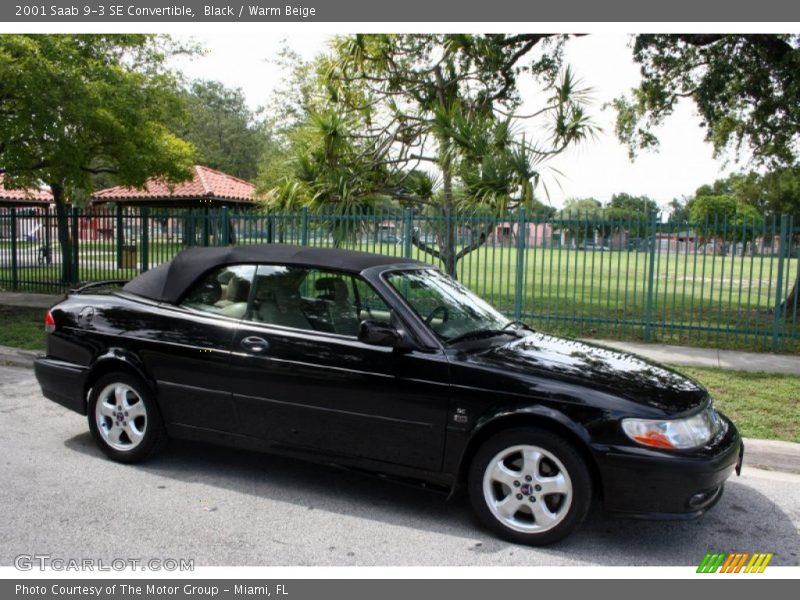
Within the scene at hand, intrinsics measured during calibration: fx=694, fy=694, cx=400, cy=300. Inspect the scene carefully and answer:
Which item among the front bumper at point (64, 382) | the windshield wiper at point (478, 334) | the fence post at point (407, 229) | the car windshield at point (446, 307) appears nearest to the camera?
the windshield wiper at point (478, 334)

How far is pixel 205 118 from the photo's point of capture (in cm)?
5025

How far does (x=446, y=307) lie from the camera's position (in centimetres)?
477

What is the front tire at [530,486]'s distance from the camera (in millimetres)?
3707

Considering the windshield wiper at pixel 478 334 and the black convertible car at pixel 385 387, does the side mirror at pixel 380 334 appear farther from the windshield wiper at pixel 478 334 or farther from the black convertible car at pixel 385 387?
the windshield wiper at pixel 478 334

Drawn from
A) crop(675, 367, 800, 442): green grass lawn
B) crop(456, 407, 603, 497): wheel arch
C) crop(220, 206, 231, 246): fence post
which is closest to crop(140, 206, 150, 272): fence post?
crop(220, 206, 231, 246): fence post

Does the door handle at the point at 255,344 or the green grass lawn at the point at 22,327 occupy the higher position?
the door handle at the point at 255,344

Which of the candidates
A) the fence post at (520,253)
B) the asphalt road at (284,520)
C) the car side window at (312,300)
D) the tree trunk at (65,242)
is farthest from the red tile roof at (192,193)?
the car side window at (312,300)

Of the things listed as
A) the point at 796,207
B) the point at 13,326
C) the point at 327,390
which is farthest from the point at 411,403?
the point at 796,207

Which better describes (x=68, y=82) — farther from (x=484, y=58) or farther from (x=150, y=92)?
(x=484, y=58)

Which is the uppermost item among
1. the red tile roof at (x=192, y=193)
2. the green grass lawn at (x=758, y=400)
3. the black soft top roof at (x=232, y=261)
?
the red tile roof at (x=192, y=193)

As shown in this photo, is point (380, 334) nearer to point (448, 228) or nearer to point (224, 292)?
point (224, 292)

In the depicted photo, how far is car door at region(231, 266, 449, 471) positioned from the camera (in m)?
4.06

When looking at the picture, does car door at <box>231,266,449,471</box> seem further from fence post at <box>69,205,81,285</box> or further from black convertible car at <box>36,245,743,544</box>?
fence post at <box>69,205,81,285</box>

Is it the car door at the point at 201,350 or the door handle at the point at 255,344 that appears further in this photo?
the car door at the point at 201,350
